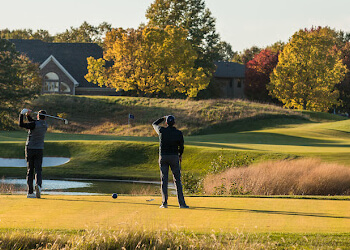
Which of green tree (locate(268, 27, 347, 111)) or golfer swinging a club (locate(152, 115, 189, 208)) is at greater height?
green tree (locate(268, 27, 347, 111))

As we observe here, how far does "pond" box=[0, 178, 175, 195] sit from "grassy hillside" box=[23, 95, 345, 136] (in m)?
25.3

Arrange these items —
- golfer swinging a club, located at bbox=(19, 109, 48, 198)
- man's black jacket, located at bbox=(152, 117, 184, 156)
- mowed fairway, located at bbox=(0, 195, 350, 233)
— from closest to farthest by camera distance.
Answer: mowed fairway, located at bbox=(0, 195, 350, 233), man's black jacket, located at bbox=(152, 117, 184, 156), golfer swinging a club, located at bbox=(19, 109, 48, 198)

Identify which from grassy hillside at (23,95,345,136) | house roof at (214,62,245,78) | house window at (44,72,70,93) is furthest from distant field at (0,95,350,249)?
house roof at (214,62,245,78)

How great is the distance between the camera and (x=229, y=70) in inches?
4156

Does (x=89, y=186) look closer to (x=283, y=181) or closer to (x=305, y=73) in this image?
(x=283, y=181)

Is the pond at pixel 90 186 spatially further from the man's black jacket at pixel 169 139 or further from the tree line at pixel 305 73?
the tree line at pixel 305 73

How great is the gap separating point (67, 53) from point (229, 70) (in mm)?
36515

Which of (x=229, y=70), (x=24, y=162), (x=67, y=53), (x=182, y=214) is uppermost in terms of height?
(x=67, y=53)

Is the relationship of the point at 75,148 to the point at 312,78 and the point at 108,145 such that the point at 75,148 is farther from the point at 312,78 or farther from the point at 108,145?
the point at 312,78

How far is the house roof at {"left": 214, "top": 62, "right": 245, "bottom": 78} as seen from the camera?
104031 mm

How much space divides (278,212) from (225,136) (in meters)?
34.6

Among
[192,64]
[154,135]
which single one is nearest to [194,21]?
[192,64]

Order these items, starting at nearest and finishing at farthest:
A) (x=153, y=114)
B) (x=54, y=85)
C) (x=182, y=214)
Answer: (x=182, y=214) → (x=153, y=114) → (x=54, y=85)

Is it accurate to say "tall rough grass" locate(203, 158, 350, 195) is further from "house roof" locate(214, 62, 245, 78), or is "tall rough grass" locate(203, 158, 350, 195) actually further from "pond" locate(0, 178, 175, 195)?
"house roof" locate(214, 62, 245, 78)
